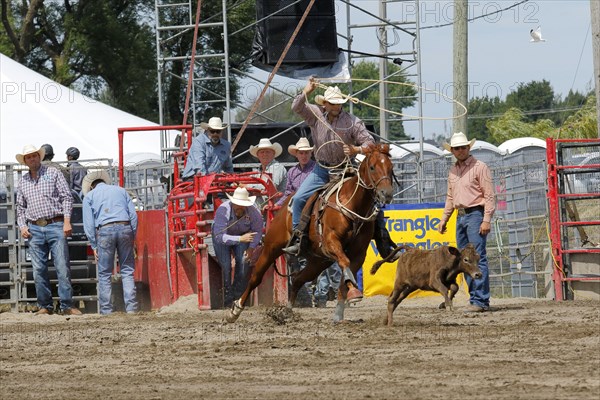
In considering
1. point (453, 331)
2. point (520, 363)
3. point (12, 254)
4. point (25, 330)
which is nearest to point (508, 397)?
point (520, 363)

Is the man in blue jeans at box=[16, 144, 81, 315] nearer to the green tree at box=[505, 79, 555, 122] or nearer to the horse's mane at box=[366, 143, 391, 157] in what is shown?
the horse's mane at box=[366, 143, 391, 157]

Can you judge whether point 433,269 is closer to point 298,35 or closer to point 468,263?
point 468,263

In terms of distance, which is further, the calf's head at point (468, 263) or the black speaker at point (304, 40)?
the black speaker at point (304, 40)

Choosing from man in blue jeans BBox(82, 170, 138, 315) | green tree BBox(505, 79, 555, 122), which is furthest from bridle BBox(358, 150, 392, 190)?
green tree BBox(505, 79, 555, 122)

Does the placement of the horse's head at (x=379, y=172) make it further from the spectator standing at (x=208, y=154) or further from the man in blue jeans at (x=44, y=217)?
the man in blue jeans at (x=44, y=217)

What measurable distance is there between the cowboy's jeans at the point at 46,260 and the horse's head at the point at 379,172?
5.75 m

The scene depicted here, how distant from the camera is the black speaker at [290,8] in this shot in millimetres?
20922

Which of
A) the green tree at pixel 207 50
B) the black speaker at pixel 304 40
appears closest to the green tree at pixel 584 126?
the green tree at pixel 207 50

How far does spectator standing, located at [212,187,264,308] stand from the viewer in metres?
14.9

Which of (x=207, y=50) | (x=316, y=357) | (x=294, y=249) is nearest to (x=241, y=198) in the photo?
(x=294, y=249)

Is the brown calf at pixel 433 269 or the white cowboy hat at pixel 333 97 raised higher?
the white cowboy hat at pixel 333 97

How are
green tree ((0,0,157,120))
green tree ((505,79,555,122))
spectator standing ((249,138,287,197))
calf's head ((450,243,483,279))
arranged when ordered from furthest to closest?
green tree ((505,79,555,122)) < green tree ((0,0,157,120)) < spectator standing ((249,138,287,197)) < calf's head ((450,243,483,279))

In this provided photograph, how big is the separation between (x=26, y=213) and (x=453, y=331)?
24.0ft

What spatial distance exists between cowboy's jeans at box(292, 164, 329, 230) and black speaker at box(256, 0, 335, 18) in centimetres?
881
